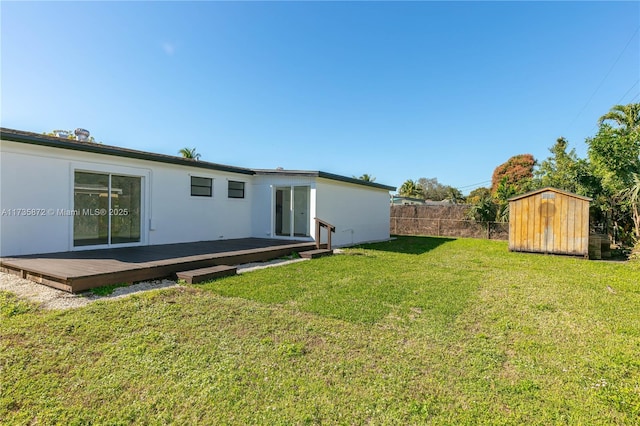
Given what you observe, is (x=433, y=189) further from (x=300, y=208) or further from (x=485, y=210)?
(x=300, y=208)

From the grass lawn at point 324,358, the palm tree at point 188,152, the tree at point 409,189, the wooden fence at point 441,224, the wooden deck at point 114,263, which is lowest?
the grass lawn at point 324,358

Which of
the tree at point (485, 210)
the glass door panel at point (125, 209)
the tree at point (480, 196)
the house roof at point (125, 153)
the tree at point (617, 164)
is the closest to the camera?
the house roof at point (125, 153)

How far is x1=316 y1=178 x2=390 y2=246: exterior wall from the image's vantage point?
36.2ft

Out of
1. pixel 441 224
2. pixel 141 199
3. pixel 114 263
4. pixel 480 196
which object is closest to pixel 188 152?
pixel 141 199

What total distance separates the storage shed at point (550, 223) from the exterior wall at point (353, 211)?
5.53 metres

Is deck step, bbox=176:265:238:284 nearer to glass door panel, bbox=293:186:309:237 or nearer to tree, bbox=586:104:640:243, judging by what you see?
Answer: glass door panel, bbox=293:186:309:237

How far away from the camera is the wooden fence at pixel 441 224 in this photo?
634 inches

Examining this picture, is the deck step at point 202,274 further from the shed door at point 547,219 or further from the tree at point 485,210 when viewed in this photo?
the tree at point 485,210

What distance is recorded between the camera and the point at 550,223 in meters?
10.5

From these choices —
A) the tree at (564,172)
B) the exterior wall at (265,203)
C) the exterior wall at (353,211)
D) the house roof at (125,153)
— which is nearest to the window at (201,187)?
the house roof at (125,153)

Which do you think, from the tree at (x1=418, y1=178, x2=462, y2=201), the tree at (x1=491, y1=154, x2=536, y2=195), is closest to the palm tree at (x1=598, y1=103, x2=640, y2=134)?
the tree at (x1=491, y1=154, x2=536, y2=195)

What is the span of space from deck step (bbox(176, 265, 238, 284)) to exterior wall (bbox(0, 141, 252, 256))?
356cm

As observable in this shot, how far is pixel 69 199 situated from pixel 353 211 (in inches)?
363

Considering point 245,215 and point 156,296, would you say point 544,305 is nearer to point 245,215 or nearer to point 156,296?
point 156,296
